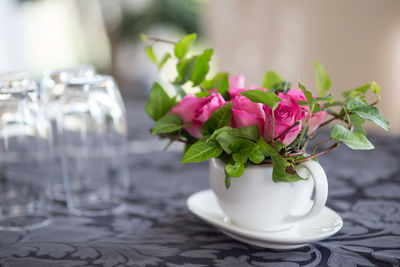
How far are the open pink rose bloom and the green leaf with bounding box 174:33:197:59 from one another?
0.11 m

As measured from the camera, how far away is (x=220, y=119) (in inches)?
22.3

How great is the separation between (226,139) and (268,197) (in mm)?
96

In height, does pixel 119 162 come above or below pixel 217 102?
below

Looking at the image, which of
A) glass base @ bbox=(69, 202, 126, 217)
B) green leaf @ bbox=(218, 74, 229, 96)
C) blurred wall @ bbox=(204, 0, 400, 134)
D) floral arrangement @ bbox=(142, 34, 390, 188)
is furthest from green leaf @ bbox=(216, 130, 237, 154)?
blurred wall @ bbox=(204, 0, 400, 134)

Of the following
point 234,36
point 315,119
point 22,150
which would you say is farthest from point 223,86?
point 234,36

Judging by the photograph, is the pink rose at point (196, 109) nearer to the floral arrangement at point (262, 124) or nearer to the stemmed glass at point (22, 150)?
the floral arrangement at point (262, 124)

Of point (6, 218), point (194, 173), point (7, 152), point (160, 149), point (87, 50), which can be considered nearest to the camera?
point (6, 218)

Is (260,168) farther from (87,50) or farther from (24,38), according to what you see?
(24,38)

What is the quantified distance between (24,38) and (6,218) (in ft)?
15.1

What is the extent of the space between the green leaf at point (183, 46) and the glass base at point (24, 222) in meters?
0.34

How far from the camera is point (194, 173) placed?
38.4 inches

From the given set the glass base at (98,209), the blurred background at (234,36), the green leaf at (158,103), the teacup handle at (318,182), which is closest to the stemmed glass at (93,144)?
the glass base at (98,209)

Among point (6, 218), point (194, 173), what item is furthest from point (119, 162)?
point (6, 218)

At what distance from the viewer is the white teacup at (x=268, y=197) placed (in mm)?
554
